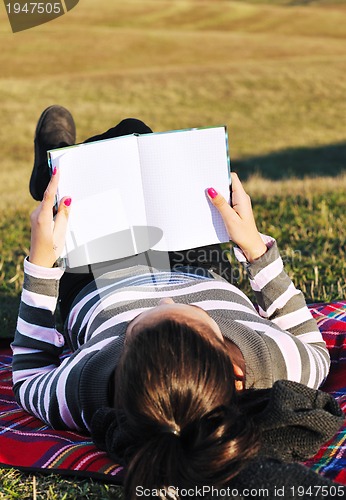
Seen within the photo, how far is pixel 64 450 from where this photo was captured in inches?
104

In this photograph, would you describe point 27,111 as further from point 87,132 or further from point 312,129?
point 312,129

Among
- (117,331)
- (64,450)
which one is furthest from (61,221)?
(64,450)

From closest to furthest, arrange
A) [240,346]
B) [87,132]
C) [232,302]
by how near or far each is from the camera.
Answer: [240,346] → [232,302] → [87,132]

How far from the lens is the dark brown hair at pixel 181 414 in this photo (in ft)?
6.45

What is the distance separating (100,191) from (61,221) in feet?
0.81

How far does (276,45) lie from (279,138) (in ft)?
39.7

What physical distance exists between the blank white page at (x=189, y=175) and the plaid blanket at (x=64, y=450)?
89cm

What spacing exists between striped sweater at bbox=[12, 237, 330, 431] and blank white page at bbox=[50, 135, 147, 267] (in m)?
0.25

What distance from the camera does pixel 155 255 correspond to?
3.47m

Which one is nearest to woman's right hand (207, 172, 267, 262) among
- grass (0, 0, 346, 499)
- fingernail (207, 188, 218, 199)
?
fingernail (207, 188, 218, 199)

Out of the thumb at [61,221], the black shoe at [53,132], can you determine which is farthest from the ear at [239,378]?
the black shoe at [53,132]

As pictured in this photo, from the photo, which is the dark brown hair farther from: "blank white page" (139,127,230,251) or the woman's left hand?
"blank white page" (139,127,230,251)

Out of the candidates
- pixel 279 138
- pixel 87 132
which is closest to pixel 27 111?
pixel 87 132

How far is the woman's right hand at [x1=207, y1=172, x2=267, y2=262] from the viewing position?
9.94 feet
